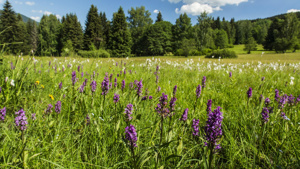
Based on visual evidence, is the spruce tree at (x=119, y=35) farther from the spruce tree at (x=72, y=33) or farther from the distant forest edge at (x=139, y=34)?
the spruce tree at (x=72, y=33)

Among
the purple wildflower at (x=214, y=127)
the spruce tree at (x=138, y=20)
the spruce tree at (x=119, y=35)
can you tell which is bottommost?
the purple wildflower at (x=214, y=127)

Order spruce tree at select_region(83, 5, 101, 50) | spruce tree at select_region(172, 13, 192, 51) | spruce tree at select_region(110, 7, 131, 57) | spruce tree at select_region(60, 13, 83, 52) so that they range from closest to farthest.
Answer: spruce tree at select_region(110, 7, 131, 57)
spruce tree at select_region(60, 13, 83, 52)
spruce tree at select_region(83, 5, 101, 50)
spruce tree at select_region(172, 13, 192, 51)

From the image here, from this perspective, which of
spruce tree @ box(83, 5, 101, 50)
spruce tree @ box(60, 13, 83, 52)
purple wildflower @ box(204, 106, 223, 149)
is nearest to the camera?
purple wildflower @ box(204, 106, 223, 149)

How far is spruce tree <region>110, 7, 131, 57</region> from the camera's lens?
50125mm

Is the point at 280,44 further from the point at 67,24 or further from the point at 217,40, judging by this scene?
the point at 67,24

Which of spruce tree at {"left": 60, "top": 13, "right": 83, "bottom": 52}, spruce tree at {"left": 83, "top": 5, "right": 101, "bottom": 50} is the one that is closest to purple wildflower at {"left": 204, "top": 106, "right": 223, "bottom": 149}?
spruce tree at {"left": 60, "top": 13, "right": 83, "bottom": 52}

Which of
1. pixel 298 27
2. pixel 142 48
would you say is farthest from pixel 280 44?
pixel 142 48

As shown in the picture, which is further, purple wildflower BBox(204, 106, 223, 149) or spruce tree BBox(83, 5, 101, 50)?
spruce tree BBox(83, 5, 101, 50)

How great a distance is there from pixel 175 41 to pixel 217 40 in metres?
32.5

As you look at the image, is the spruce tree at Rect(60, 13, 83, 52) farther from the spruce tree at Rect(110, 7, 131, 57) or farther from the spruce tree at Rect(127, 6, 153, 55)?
the spruce tree at Rect(127, 6, 153, 55)

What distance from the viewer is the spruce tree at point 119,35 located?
5012 centimetres

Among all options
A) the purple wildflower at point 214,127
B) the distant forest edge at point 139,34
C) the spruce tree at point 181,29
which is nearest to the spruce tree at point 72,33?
the distant forest edge at point 139,34

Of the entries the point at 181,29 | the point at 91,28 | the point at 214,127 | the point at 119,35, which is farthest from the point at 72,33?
the point at 214,127

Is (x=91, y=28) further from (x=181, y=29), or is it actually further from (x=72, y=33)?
(x=181, y=29)
